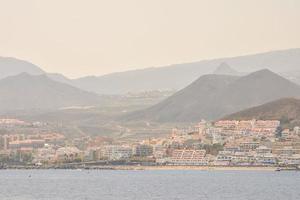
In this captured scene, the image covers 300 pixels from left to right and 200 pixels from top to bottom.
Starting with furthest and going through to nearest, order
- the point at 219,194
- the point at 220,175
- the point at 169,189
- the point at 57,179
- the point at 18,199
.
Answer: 1. the point at 220,175
2. the point at 57,179
3. the point at 169,189
4. the point at 219,194
5. the point at 18,199

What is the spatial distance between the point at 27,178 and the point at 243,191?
47117 millimetres

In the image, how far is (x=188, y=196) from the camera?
126 m

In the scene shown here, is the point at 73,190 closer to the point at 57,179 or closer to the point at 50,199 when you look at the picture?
the point at 50,199

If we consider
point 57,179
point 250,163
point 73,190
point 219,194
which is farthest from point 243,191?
point 250,163

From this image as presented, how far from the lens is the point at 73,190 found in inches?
5443

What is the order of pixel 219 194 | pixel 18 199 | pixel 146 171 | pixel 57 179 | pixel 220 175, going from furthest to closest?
pixel 146 171 → pixel 220 175 → pixel 57 179 → pixel 219 194 → pixel 18 199

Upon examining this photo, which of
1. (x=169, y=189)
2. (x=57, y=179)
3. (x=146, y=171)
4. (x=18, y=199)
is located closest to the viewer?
(x=18, y=199)

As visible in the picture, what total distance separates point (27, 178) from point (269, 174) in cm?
3498

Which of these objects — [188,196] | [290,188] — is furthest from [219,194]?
[290,188]

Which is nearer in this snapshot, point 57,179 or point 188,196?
point 188,196

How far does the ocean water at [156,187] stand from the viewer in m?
126

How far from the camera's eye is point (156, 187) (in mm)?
143625

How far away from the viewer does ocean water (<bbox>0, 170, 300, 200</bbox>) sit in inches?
4973

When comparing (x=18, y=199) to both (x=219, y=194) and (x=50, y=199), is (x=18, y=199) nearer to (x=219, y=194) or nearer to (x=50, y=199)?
(x=50, y=199)
